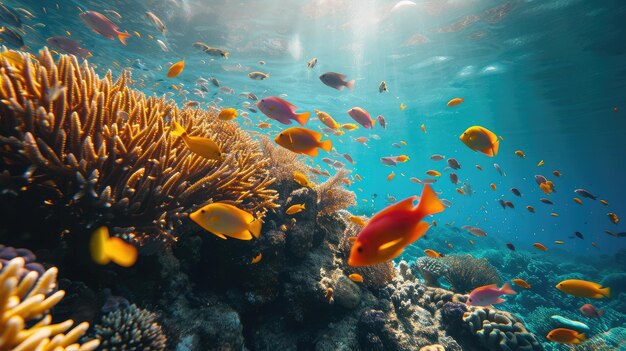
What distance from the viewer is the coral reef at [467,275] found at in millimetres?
8641

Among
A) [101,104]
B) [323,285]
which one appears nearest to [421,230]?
[323,285]

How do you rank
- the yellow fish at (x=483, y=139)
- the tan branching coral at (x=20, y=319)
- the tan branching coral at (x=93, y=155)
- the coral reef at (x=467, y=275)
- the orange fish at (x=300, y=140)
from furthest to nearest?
the coral reef at (x=467, y=275), the yellow fish at (x=483, y=139), the orange fish at (x=300, y=140), the tan branching coral at (x=93, y=155), the tan branching coral at (x=20, y=319)

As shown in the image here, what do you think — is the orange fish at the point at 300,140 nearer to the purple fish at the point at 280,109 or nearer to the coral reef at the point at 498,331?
the purple fish at the point at 280,109

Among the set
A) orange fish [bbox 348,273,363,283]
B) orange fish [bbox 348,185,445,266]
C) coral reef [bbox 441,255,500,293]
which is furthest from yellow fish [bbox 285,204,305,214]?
coral reef [bbox 441,255,500,293]

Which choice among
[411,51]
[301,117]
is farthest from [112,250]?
[411,51]

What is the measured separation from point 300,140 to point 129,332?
2.58 meters

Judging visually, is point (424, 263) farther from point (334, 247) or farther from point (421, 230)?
point (421, 230)

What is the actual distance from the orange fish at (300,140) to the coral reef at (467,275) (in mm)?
7633

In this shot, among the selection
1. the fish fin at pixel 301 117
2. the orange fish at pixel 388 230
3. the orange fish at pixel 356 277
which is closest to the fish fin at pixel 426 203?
the orange fish at pixel 388 230

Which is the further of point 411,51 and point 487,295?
point 411,51

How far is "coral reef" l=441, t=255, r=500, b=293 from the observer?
28.3 feet

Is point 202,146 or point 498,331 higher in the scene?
point 202,146

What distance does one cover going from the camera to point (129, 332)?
2.33 m

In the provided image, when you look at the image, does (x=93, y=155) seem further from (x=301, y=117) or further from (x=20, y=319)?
(x=301, y=117)
